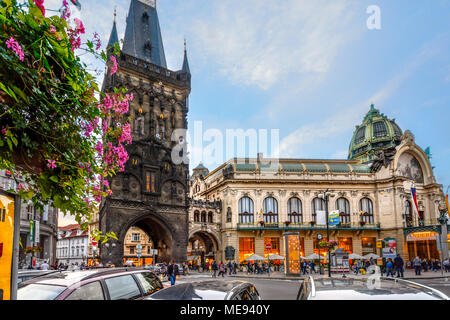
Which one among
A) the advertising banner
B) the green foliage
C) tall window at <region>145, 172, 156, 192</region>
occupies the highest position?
tall window at <region>145, 172, 156, 192</region>

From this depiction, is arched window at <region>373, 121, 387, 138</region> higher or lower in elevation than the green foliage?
higher

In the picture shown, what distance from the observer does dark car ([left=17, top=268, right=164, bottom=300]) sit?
5.34m

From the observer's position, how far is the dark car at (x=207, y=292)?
449 cm

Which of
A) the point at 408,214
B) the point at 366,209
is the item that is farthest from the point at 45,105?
the point at 408,214

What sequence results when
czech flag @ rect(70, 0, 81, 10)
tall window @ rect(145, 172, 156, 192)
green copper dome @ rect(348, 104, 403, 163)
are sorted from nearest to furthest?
czech flag @ rect(70, 0, 81, 10), tall window @ rect(145, 172, 156, 192), green copper dome @ rect(348, 104, 403, 163)

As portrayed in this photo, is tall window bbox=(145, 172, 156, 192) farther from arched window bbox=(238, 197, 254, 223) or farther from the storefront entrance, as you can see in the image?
the storefront entrance

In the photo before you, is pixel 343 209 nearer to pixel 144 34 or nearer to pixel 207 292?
pixel 144 34

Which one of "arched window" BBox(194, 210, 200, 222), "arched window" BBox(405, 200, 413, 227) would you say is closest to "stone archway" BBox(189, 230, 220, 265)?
"arched window" BBox(194, 210, 200, 222)

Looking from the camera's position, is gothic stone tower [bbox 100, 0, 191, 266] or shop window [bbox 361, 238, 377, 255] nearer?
gothic stone tower [bbox 100, 0, 191, 266]

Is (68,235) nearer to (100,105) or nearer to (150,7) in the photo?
(150,7)

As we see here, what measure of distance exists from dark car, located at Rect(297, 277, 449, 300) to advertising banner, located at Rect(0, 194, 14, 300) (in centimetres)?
271

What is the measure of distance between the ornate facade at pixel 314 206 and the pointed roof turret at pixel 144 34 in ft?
62.3

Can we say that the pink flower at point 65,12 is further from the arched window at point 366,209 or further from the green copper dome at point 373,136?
the green copper dome at point 373,136

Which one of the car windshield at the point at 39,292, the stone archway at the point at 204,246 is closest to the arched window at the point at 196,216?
the stone archway at the point at 204,246
